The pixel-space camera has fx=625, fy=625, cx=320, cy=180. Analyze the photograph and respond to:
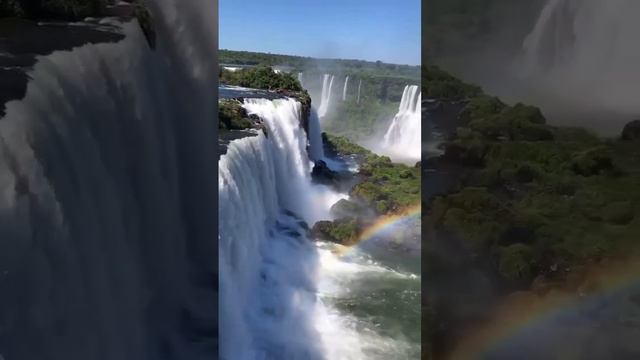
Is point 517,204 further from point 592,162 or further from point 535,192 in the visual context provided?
point 592,162

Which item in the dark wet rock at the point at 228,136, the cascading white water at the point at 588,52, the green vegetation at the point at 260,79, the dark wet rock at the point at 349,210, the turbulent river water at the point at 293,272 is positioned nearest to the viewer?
the cascading white water at the point at 588,52

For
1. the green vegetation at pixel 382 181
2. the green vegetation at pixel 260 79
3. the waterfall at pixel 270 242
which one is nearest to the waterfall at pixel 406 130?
the green vegetation at pixel 382 181

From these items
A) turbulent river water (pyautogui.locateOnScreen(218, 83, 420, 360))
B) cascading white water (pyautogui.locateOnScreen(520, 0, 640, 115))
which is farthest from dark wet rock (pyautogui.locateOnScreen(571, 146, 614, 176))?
turbulent river water (pyautogui.locateOnScreen(218, 83, 420, 360))

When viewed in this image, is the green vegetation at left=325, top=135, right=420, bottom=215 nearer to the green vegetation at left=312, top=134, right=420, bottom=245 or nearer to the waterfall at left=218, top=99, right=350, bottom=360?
the green vegetation at left=312, top=134, right=420, bottom=245

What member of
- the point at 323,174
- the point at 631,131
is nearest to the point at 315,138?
the point at 323,174

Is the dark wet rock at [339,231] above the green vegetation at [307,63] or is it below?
below

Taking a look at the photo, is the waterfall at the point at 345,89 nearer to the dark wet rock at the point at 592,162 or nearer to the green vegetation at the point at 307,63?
the green vegetation at the point at 307,63
